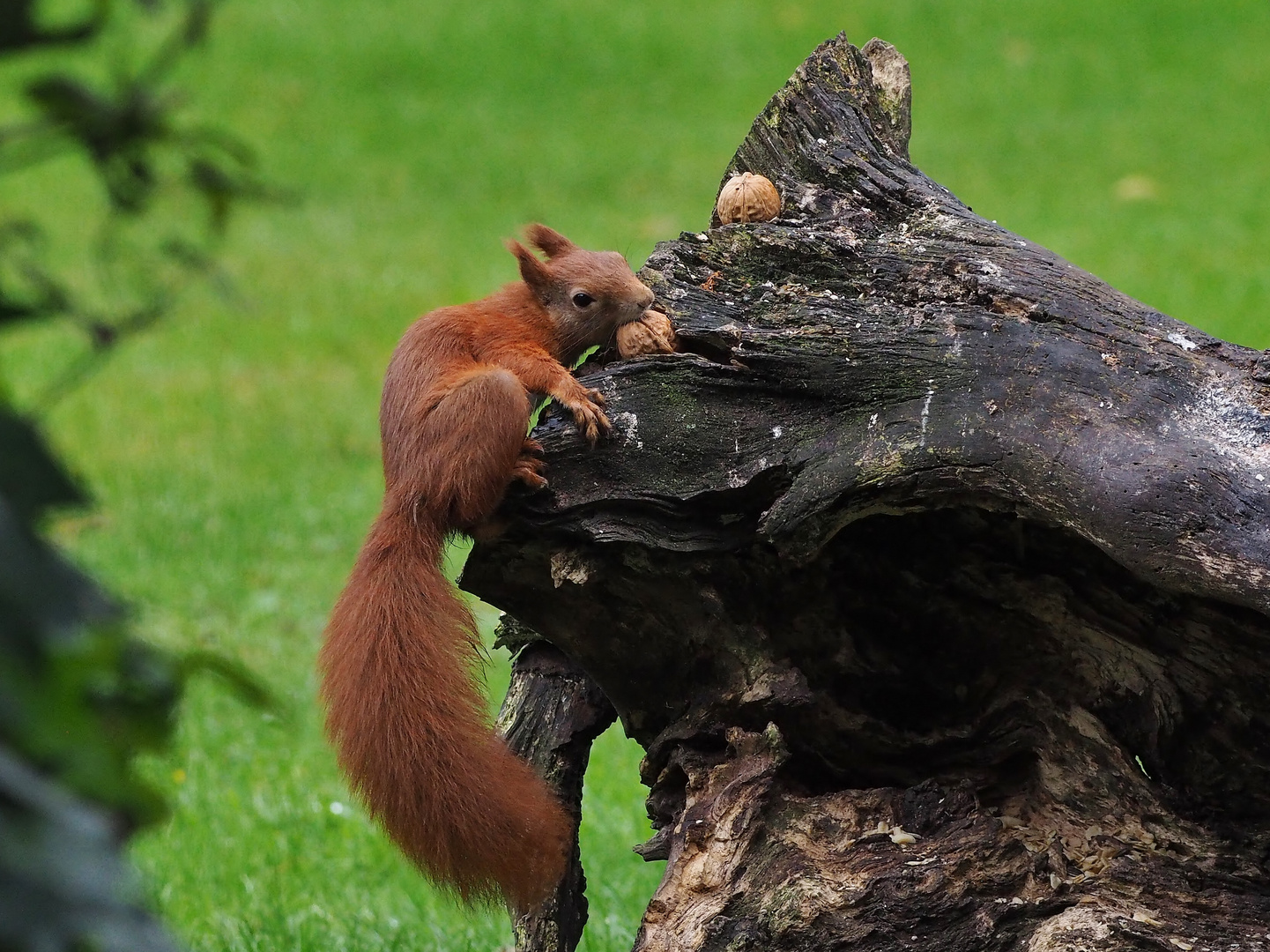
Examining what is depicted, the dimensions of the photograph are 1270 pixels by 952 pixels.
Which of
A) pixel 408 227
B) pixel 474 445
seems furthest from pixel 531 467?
pixel 408 227

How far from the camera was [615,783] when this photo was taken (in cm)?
488

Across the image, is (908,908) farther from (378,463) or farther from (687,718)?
(378,463)

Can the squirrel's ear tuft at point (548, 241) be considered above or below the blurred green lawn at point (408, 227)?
below

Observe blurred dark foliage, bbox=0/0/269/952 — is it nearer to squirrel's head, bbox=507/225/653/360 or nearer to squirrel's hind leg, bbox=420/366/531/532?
squirrel's hind leg, bbox=420/366/531/532

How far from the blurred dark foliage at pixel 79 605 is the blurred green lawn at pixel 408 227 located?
2935 millimetres

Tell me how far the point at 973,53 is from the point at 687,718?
43.1 ft

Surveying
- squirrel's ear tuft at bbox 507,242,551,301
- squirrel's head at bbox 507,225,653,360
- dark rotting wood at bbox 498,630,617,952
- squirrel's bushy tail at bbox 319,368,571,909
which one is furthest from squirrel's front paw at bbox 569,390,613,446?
dark rotting wood at bbox 498,630,617,952

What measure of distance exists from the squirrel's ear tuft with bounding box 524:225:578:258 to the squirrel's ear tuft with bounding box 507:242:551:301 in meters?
0.14

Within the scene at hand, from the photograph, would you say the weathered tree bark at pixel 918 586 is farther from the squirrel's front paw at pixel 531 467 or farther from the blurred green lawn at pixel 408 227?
the blurred green lawn at pixel 408 227

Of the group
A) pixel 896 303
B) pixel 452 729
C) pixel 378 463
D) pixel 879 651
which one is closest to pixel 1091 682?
pixel 879 651

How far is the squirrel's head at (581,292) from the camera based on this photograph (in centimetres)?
311

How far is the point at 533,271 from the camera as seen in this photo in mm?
3281

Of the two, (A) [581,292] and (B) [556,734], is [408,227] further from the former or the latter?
(B) [556,734]

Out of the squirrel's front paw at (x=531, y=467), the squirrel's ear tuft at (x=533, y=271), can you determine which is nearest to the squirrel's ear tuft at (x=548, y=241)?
the squirrel's ear tuft at (x=533, y=271)
